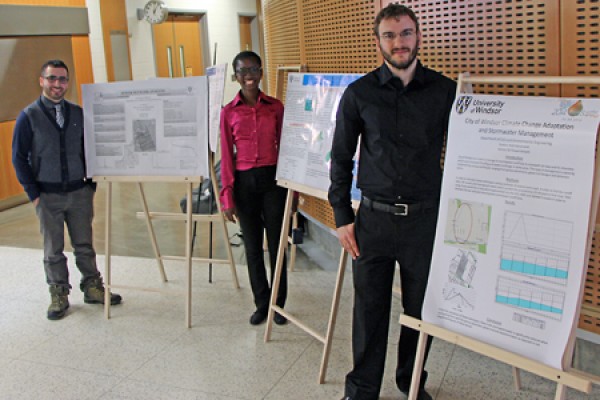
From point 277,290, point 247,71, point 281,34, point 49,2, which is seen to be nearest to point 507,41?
point 247,71

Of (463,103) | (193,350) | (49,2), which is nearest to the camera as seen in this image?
(463,103)

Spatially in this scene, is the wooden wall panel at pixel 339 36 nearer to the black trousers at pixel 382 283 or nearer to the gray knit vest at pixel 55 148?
the black trousers at pixel 382 283

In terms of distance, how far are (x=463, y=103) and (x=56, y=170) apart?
9.08 feet

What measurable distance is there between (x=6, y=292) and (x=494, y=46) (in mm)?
3853

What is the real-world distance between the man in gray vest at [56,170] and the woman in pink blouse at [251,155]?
3.81 ft

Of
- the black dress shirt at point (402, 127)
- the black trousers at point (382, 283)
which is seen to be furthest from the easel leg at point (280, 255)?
the black dress shirt at point (402, 127)

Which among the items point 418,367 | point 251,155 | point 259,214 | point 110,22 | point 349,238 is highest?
point 110,22

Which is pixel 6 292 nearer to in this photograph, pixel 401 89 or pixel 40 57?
pixel 401 89

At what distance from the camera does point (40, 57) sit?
7.96 metres

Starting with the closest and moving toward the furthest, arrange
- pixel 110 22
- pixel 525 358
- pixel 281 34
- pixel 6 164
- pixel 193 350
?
pixel 525 358
pixel 193 350
pixel 281 34
pixel 6 164
pixel 110 22

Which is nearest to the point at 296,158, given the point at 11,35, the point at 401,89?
the point at 401,89

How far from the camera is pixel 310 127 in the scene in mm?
3104

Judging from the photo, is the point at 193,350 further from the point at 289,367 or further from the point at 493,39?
the point at 493,39

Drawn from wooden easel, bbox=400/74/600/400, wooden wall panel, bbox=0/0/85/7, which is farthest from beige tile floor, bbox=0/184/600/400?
wooden wall panel, bbox=0/0/85/7
